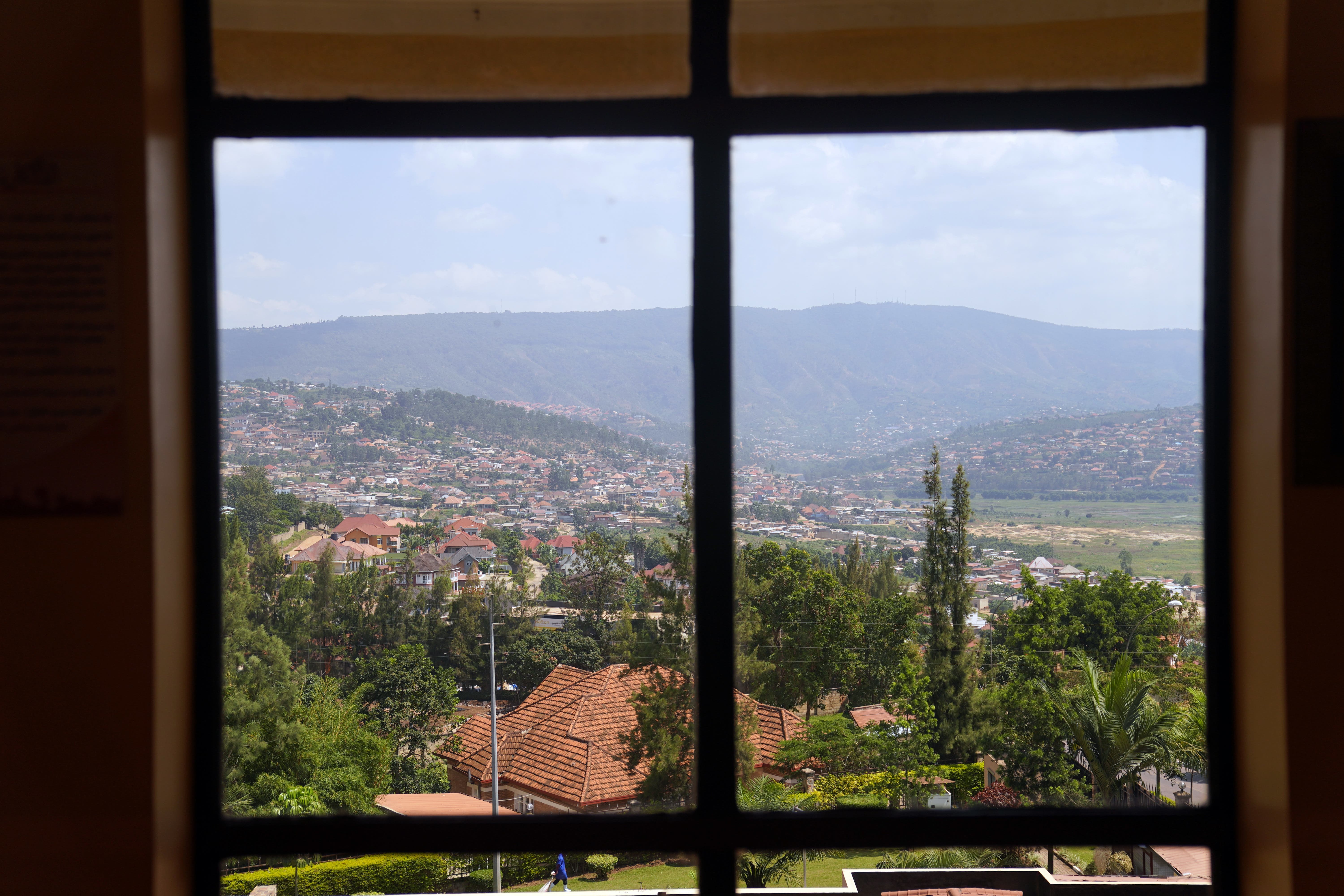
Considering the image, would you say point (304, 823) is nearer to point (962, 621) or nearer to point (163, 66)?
point (962, 621)

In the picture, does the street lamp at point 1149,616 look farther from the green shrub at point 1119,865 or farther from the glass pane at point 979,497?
the green shrub at point 1119,865

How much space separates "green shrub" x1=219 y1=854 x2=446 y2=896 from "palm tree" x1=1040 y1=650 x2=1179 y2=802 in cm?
161

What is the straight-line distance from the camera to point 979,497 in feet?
5.61

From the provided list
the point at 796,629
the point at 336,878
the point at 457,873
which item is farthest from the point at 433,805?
the point at 796,629

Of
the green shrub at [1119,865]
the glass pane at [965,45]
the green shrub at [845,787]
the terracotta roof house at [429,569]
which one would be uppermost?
the glass pane at [965,45]

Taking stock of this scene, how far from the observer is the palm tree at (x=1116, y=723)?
1.67m

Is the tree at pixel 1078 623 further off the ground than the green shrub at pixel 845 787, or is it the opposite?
the tree at pixel 1078 623

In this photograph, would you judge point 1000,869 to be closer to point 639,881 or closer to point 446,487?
point 639,881

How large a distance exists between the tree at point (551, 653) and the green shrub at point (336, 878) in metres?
0.49

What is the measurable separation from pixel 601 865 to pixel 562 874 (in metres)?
0.10

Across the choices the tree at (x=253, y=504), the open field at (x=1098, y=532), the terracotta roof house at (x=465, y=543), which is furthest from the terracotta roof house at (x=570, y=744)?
the tree at (x=253, y=504)

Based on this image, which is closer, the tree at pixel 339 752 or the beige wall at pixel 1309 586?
the beige wall at pixel 1309 586

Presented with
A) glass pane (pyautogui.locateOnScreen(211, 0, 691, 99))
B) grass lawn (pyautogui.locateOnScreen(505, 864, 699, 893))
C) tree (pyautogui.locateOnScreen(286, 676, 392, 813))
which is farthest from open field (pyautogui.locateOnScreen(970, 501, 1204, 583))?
tree (pyautogui.locateOnScreen(286, 676, 392, 813))

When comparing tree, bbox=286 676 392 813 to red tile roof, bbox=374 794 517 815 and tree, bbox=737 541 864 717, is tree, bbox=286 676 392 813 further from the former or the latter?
tree, bbox=737 541 864 717
